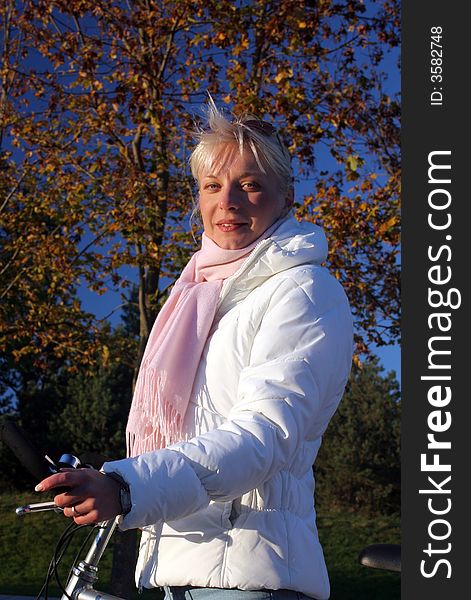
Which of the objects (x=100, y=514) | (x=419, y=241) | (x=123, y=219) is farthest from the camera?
(x=123, y=219)

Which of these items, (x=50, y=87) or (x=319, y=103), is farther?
(x=50, y=87)

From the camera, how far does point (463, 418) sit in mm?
3057

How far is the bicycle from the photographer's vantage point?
179 centimetres

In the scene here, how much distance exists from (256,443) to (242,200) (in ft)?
2.82

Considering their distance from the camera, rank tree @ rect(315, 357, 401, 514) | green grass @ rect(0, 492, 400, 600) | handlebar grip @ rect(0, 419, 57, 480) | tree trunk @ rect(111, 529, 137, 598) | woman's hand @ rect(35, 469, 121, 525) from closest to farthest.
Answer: woman's hand @ rect(35, 469, 121, 525) → handlebar grip @ rect(0, 419, 57, 480) → tree trunk @ rect(111, 529, 137, 598) → green grass @ rect(0, 492, 400, 600) → tree @ rect(315, 357, 401, 514)

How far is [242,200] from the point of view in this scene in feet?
7.48

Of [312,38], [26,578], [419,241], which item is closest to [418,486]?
[419,241]

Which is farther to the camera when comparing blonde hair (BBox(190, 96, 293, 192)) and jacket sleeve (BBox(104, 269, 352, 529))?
blonde hair (BBox(190, 96, 293, 192))

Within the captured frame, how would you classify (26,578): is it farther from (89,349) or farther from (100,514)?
(100,514)

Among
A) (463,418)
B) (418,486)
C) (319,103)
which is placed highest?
(319,103)

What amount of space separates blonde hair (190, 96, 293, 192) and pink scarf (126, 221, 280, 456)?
183mm

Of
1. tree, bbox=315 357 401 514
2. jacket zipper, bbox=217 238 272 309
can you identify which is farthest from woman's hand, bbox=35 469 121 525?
tree, bbox=315 357 401 514

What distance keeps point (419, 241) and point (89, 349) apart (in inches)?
292

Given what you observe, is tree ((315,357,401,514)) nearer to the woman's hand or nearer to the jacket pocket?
the jacket pocket
